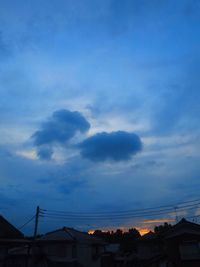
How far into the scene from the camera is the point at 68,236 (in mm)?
49844

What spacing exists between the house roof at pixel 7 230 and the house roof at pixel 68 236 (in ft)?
49.0

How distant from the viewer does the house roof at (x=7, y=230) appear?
3281 cm

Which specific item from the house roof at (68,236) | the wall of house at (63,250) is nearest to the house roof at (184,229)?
the house roof at (68,236)

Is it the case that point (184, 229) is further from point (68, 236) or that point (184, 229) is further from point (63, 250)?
point (63, 250)

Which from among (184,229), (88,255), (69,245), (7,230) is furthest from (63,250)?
(7,230)

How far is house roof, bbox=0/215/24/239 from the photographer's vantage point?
108 ft

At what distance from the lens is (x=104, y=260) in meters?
67.1

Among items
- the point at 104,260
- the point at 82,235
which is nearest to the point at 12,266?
the point at 82,235

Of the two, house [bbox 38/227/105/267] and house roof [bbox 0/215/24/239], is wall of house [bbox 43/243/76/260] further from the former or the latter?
house roof [bbox 0/215/24/239]

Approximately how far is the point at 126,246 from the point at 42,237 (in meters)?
34.7

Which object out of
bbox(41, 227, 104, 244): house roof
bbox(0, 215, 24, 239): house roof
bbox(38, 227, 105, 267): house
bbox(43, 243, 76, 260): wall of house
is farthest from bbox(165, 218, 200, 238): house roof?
bbox(0, 215, 24, 239): house roof

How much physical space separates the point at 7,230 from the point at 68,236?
17425mm

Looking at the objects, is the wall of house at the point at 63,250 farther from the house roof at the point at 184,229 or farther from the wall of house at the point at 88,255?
the house roof at the point at 184,229

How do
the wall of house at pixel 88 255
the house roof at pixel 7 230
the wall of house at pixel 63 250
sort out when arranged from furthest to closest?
the wall of house at pixel 88 255, the wall of house at pixel 63 250, the house roof at pixel 7 230
